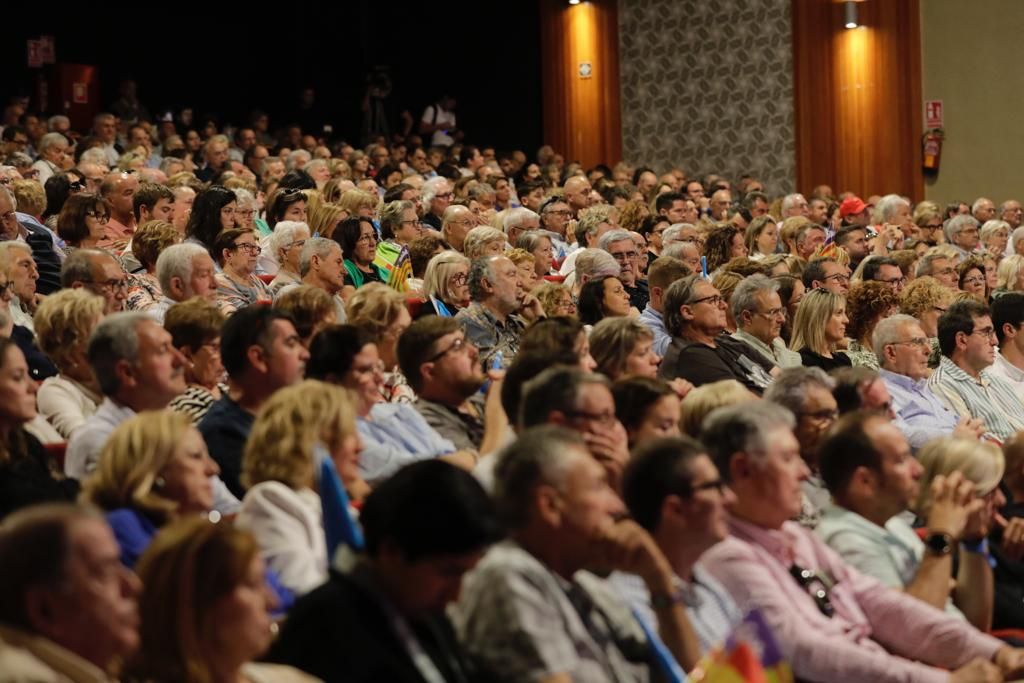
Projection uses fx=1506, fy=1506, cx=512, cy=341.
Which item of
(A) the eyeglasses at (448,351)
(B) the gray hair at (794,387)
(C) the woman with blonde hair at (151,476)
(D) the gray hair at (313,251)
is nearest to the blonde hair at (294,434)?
(C) the woman with blonde hair at (151,476)

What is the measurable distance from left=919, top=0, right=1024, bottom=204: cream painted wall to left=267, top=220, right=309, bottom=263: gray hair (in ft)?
26.9

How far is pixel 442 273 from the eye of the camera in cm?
552

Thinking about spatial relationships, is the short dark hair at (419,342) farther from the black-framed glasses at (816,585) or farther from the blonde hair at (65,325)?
the black-framed glasses at (816,585)

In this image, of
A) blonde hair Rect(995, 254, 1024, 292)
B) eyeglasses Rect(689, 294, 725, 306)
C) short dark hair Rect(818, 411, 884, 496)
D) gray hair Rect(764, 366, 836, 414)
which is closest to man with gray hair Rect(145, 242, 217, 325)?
eyeglasses Rect(689, 294, 725, 306)

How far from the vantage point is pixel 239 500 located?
10.6 ft

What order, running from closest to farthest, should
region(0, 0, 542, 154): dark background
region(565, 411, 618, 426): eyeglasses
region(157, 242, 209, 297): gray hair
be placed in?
region(565, 411, 618, 426): eyeglasses
region(157, 242, 209, 297): gray hair
region(0, 0, 542, 154): dark background

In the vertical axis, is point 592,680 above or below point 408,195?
below

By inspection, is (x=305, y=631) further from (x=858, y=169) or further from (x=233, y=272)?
(x=858, y=169)

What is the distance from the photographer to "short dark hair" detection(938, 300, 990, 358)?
5082mm

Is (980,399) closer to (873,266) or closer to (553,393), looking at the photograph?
(873,266)

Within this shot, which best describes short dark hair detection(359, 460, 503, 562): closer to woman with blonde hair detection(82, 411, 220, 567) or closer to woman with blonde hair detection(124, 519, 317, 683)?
woman with blonde hair detection(124, 519, 317, 683)

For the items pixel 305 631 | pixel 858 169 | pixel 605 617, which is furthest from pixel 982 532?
pixel 858 169

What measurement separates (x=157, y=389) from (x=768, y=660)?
1689 mm

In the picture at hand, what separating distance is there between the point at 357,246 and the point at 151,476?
369cm
